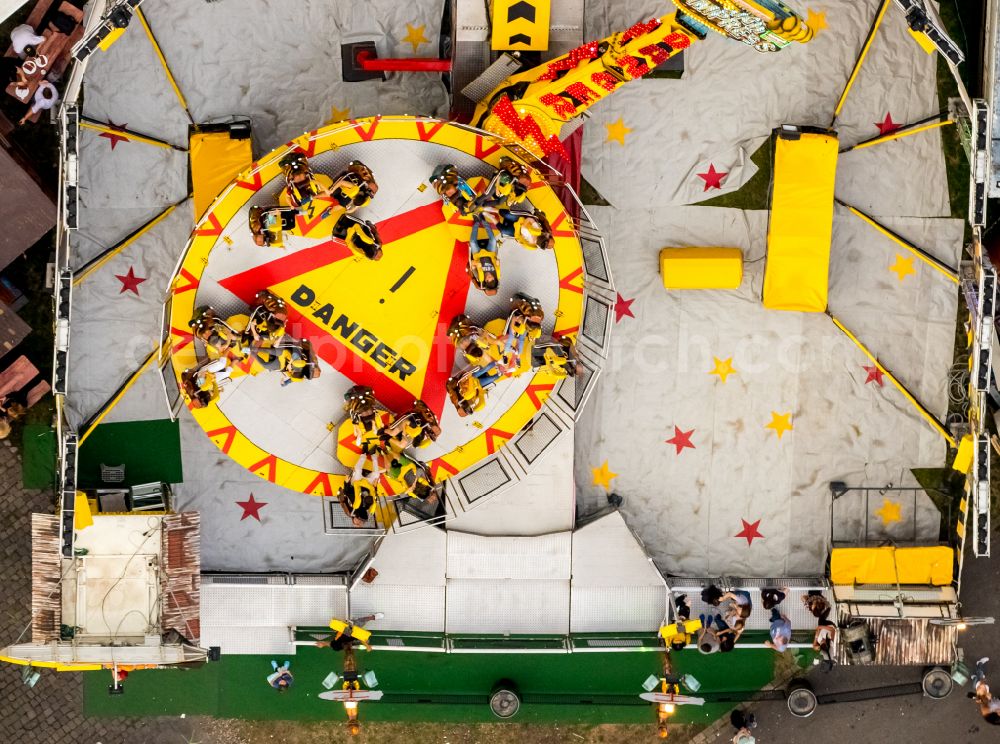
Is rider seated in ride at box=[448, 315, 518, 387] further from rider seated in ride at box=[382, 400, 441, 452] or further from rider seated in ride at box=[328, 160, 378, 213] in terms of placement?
rider seated in ride at box=[328, 160, 378, 213]

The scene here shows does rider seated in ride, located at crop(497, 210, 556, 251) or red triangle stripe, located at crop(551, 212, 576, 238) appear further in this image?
red triangle stripe, located at crop(551, 212, 576, 238)

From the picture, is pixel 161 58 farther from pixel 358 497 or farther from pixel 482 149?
pixel 358 497

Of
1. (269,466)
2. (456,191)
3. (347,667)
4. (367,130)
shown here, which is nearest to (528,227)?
(456,191)

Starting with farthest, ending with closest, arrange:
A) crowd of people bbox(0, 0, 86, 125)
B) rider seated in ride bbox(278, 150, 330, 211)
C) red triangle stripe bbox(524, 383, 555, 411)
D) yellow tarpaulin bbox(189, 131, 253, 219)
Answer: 1. crowd of people bbox(0, 0, 86, 125)
2. yellow tarpaulin bbox(189, 131, 253, 219)
3. red triangle stripe bbox(524, 383, 555, 411)
4. rider seated in ride bbox(278, 150, 330, 211)

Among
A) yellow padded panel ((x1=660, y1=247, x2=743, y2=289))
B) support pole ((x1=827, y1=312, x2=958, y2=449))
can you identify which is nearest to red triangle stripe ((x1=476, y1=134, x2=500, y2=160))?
yellow padded panel ((x1=660, y1=247, x2=743, y2=289))

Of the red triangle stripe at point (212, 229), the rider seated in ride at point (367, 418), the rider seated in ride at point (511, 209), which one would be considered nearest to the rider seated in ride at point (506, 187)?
the rider seated in ride at point (511, 209)

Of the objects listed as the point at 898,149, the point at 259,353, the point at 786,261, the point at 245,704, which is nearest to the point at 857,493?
the point at 786,261

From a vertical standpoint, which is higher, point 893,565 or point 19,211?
point 19,211

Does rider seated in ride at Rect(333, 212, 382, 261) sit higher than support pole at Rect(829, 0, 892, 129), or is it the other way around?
support pole at Rect(829, 0, 892, 129)
